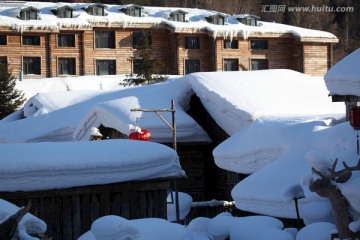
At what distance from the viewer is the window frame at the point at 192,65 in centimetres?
4761

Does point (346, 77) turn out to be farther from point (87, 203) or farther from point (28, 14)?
point (28, 14)

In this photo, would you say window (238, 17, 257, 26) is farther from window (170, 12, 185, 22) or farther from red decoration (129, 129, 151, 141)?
red decoration (129, 129, 151, 141)

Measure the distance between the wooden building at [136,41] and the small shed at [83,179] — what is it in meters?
34.7

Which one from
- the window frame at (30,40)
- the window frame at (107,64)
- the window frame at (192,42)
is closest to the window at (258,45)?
the window frame at (192,42)

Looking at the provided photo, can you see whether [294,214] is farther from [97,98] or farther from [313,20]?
[313,20]

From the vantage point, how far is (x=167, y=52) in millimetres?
47875

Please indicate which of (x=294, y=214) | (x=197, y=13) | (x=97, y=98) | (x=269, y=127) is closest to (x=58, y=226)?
(x=294, y=214)

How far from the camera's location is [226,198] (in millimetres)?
20453

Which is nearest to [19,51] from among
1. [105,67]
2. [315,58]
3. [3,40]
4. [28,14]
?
[3,40]

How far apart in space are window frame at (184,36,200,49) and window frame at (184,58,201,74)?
825 mm

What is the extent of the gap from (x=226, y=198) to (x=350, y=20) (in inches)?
2095

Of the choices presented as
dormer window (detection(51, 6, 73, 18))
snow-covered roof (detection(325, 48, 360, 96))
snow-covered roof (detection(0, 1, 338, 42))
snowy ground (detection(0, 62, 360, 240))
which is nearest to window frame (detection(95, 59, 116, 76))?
snow-covered roof (detection(0, 1, 338, 42))

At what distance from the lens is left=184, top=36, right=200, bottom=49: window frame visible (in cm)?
4703

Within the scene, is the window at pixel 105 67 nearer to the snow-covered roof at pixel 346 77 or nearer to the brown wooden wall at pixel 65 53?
the brown wooden wall at pixel 65 53
